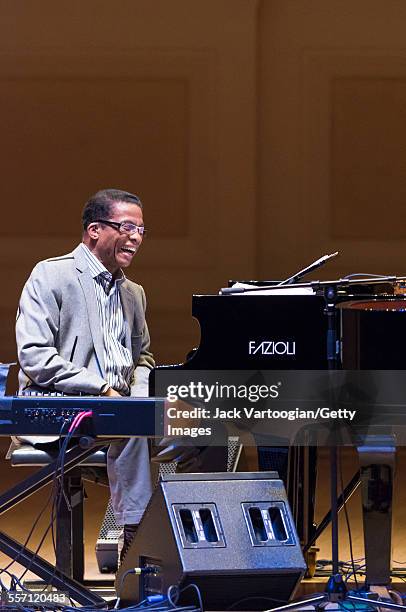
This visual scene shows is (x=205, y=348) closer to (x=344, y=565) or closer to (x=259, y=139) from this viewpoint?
A: (x=344, y=565)

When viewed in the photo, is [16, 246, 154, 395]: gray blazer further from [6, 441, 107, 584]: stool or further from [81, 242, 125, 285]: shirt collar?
[6, 441, 107, 584]: stool

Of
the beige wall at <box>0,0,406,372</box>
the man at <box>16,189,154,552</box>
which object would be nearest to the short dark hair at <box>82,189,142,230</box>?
the man at <box>16,189,154,552</box>

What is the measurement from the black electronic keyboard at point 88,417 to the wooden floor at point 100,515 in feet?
3.77

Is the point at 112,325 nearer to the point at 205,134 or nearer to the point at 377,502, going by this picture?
the point at 377,502

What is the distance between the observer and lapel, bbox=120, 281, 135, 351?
4258 millimetres

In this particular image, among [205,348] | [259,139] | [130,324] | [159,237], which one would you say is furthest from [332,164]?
[205,348]

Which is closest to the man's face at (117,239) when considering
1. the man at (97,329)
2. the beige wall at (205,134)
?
the man at (97,329)

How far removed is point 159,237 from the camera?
7.33 meters

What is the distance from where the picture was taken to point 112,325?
4223 mm

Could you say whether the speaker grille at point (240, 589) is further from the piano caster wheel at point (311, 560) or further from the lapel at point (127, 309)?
the lapel at point (127, 309)

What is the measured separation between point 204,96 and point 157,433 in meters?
4.23

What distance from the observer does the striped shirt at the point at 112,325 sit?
412 cm

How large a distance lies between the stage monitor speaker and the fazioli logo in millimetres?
400

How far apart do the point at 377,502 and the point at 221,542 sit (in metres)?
0.51
